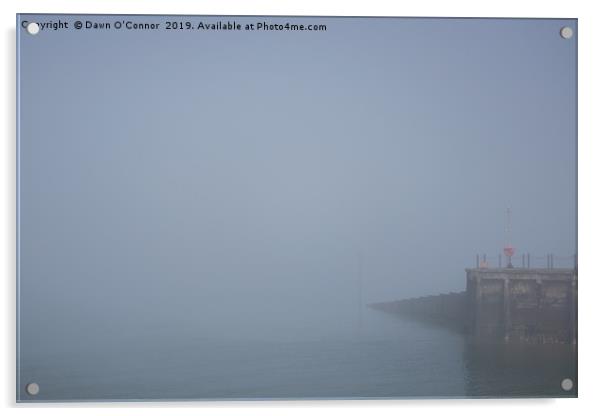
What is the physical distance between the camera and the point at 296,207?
4871mm

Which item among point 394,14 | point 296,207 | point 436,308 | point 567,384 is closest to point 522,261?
point 436,308

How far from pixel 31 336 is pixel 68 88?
1.15 meters

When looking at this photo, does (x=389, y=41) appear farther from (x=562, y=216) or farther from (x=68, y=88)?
(x=68, y=88)

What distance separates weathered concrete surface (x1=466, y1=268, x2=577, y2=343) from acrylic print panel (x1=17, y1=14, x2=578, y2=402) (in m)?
0.01

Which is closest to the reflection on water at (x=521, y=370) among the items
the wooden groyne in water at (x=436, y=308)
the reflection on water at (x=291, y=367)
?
the reflection on water at (x=291, y=367)

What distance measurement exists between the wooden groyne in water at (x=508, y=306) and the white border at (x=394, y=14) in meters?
0.09

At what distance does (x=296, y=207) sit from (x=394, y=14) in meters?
1.01

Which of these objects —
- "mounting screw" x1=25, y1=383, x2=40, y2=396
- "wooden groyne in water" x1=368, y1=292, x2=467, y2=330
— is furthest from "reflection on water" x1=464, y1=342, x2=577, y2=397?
"mounting screw" x1=25, y1=383, x2=40, y2=396

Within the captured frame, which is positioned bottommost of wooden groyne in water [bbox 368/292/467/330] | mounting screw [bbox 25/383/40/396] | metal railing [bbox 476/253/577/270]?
mounting screw [bbox 25/383/40/396]

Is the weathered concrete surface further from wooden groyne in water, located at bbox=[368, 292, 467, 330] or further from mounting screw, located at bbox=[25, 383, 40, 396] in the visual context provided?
mounting screw, located at bbox=[25, 383, 40, 396]

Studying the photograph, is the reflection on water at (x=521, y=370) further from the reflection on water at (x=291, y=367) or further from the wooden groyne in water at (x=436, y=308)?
the wooden groyne in water at (x=436, y=308)

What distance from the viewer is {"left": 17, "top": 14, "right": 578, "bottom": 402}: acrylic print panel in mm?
4785

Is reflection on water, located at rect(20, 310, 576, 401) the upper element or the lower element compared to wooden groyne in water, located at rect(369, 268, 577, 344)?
lower
